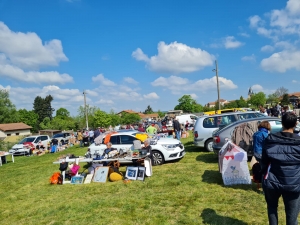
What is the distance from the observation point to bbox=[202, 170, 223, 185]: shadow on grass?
22.8ft

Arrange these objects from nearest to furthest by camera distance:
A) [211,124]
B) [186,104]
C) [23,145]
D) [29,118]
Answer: [211,124]
[23,145]
[29,118]
[186,104]

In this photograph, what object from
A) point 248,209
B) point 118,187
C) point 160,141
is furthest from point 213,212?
point 160,141

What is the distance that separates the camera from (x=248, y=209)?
4914 mm

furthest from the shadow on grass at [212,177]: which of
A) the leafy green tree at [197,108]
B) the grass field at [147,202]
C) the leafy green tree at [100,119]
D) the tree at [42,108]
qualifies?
the leafy green tree at [197,108]

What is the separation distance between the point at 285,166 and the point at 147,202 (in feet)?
12.2

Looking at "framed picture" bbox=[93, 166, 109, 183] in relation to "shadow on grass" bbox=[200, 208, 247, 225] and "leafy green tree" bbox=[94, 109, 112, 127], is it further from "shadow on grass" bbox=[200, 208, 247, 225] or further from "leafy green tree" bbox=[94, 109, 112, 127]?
"leafy green tree" bbox=[94, 109, 112, 127]

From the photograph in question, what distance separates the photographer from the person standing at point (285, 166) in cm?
295

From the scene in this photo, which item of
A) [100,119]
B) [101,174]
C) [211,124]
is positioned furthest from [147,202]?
[100,119]

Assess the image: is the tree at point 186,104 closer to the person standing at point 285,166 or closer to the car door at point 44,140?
the car door at point 44,140

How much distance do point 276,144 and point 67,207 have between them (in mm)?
5251

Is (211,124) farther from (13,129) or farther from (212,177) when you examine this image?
(13,129)

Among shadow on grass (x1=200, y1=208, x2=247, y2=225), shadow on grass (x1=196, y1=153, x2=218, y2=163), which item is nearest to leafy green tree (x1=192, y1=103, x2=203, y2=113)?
shadow on grass (x1=196, y1=153, x2=218, y2=163)

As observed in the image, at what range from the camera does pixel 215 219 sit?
4.61m

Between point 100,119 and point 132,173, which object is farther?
point 100,119
